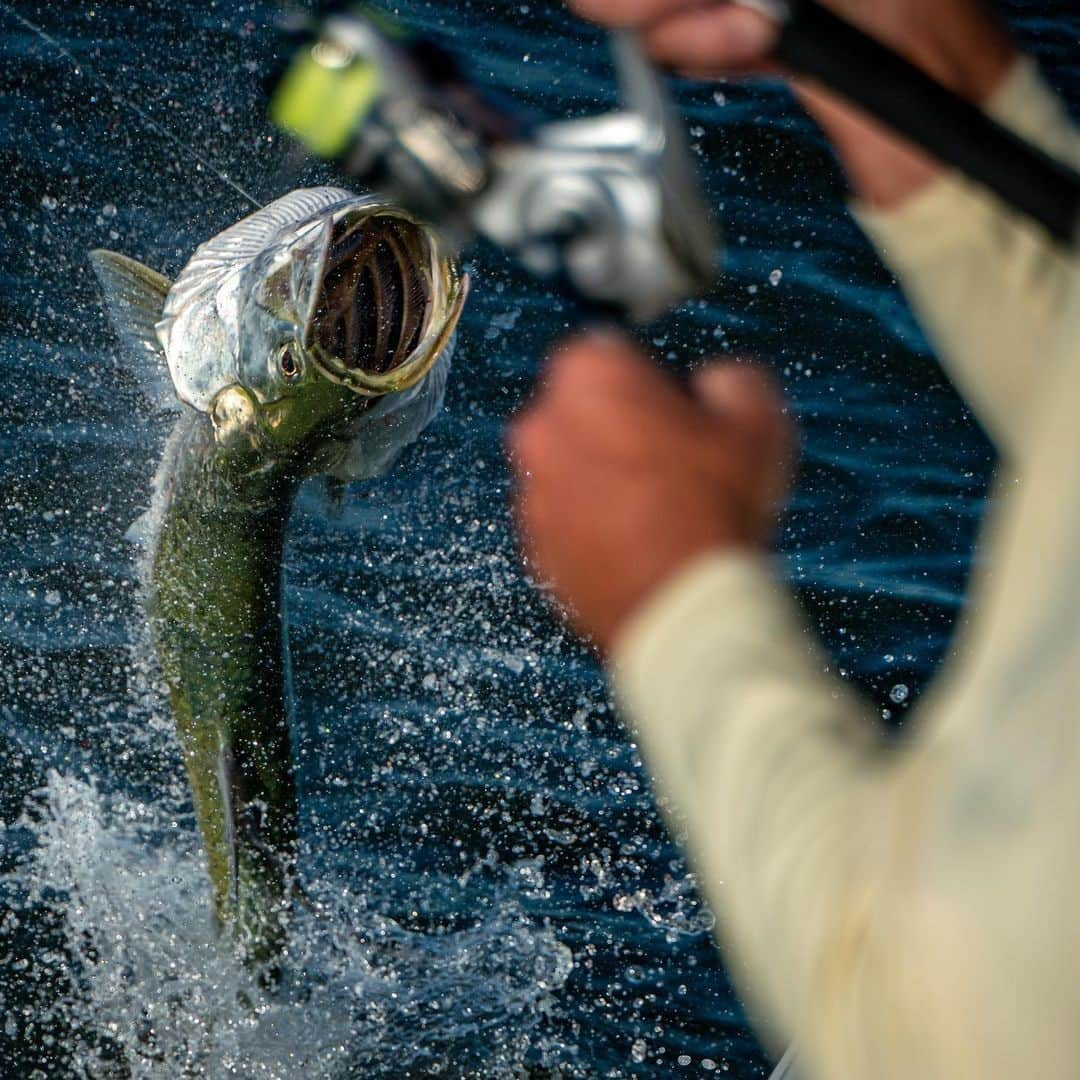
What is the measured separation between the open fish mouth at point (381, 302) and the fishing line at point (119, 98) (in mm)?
2439

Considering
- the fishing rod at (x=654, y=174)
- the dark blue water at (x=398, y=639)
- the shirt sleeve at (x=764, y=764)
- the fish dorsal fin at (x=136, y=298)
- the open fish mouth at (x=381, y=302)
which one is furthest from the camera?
the dark blue water at (x=398, y=639)

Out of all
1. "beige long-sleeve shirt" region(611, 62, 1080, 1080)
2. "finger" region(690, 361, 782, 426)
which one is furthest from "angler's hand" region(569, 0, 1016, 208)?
"beige long-sleeve shirt" region(611, 62, 1080, 1080)

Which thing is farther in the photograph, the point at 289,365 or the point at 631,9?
the point at 289,365

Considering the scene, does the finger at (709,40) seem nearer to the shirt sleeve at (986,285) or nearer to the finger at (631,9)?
the finger at (631,9)

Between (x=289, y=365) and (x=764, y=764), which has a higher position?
(x=764, y=764)

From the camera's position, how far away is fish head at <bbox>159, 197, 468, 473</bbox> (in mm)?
3006

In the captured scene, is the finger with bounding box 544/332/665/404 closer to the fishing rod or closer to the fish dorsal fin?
the fishing rod

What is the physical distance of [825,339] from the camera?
19.6ft

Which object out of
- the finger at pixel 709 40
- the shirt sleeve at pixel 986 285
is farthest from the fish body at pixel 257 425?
the shirt sleeve at pixel 986 285

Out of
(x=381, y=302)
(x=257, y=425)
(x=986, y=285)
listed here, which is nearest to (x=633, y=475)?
(x=986, y=285)

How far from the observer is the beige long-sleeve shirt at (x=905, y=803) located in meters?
0.79

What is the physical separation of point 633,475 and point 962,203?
A: 67cm

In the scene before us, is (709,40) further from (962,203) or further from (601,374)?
(601,374)

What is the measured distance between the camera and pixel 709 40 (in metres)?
1.46
